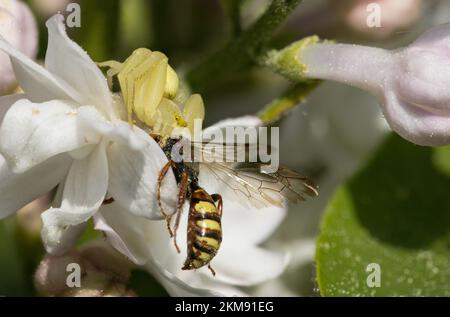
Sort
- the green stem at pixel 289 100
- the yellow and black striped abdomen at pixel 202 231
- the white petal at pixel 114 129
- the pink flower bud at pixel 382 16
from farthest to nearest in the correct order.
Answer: the pink flower bud at pixel 382 16
the green stem at pixel 289 100
the yellow and black striped abdomen at pixel 202 231
the white petal at pixel 114 129

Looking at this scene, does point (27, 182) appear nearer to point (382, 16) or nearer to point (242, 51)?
point (242, 51)

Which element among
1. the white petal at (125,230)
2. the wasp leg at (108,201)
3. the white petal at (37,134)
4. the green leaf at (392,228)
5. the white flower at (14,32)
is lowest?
the green leaf at (392,228)

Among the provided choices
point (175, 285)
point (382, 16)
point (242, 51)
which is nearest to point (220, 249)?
point (175, 285)

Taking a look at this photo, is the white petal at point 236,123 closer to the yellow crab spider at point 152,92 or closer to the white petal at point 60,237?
the yellow crab spider at point 152,92

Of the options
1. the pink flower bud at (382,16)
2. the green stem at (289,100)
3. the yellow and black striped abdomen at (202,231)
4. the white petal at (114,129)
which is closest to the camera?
the white petal at (114,129)

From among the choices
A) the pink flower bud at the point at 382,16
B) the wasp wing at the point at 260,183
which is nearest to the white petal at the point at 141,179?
the wasp wing at the point at 260,183

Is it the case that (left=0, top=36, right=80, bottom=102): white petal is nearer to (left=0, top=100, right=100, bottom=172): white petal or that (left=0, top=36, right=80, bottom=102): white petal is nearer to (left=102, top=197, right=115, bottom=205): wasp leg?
(left=0, top=100, right=100, bottom=172): white petal

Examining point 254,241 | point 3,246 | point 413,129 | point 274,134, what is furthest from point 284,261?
point 3,246

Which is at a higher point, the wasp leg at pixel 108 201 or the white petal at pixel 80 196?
the white petal at pixel 80 196
